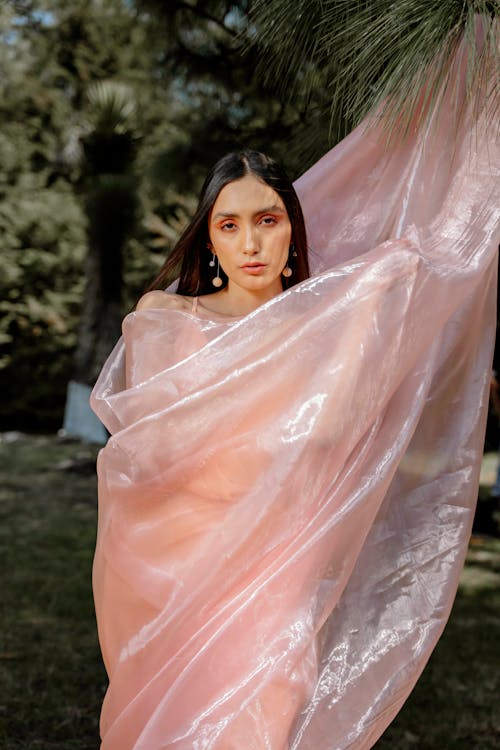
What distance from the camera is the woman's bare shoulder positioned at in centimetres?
188

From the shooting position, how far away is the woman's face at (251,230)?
1852 millimetres

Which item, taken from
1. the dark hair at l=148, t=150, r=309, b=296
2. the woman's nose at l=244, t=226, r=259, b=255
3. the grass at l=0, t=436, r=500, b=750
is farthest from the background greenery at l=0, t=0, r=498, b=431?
the grass at l=0, t=436, r=500, b=750

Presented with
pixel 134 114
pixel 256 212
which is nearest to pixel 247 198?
pixel 256 212

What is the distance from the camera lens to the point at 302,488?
5.43 ft

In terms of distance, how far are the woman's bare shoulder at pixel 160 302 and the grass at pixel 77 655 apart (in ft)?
5.15

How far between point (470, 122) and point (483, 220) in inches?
7.9

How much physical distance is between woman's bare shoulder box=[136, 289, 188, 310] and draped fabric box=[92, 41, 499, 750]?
0.04m

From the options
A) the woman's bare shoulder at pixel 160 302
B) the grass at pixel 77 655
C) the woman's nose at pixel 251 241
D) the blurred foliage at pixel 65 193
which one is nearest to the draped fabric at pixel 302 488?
the woman's bare shoulder at pixel 160 302

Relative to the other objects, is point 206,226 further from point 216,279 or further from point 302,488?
point 302,488

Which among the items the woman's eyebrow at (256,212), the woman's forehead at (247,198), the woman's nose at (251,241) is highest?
the woman's forehead at (247,198)

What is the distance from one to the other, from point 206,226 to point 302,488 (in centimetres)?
63

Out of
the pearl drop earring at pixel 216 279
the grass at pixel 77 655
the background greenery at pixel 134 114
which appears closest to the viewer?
the background greenery at pixel 134 114

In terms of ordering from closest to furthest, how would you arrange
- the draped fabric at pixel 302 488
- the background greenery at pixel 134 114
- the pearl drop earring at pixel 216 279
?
the draped fabric at pixel 302 488, the background greenery at pixel 134 114, the pearl drop earring at pixel 216 279

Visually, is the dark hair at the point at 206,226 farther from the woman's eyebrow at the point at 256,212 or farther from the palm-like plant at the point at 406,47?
the palm-like plant at the point at 406,47
